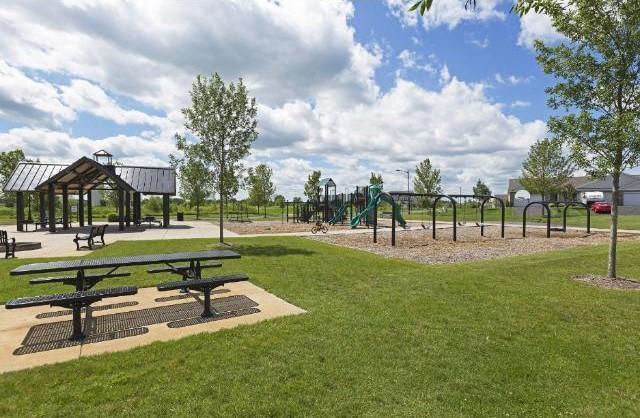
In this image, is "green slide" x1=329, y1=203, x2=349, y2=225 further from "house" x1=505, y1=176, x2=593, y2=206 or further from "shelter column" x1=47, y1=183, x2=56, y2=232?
"house" x1=505, y1=176, x2=593, y2=206

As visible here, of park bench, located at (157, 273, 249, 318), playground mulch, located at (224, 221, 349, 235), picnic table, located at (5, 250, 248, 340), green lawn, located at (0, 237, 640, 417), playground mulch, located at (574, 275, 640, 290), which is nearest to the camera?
green lawn, located at (0, 237, 640, 417)

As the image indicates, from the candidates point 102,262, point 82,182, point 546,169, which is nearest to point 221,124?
point 102,262

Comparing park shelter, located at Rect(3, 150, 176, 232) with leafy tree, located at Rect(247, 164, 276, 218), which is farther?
leafy tree, located at Rect(247, 164, 276, 218)

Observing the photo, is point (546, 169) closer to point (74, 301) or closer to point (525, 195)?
point (525, 195)

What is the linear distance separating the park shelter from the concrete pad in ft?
→ 65.2

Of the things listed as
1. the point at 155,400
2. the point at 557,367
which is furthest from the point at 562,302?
the point at 155,400

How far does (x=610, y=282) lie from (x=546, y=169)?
1494 inches

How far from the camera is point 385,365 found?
13.6ft

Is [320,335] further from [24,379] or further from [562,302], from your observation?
[562,302]

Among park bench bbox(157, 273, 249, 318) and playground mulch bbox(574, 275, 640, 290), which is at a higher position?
park bench bbox(157, 273, 249, 318)

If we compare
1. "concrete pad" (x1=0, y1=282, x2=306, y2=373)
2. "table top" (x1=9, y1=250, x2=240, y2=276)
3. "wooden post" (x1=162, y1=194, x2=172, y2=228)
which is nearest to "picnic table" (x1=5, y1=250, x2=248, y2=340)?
"table top" (x1=9, y1=250, x2=240, y2=276)

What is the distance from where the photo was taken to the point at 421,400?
3467mm

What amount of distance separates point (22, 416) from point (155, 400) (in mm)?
1033

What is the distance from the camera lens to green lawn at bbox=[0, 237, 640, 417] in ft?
11.1
